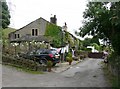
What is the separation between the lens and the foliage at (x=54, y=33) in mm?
42938

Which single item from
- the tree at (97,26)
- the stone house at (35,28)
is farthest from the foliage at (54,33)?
the tree at (97,26)

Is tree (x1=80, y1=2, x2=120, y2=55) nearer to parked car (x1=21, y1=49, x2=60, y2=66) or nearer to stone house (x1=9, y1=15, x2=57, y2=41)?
parked car (x1=21, y1=49, x2=60, y2=66)

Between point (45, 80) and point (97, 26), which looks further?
point (97, 26)

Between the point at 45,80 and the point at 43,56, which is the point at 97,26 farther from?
the point at 45,80

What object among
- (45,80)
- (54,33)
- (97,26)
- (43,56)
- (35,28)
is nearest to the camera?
(45,80)

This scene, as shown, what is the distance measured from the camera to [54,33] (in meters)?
47.7

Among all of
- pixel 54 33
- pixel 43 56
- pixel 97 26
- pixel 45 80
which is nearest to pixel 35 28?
pixel 54 33

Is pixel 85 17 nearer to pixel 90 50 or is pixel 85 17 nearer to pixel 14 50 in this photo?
pixel 14 50

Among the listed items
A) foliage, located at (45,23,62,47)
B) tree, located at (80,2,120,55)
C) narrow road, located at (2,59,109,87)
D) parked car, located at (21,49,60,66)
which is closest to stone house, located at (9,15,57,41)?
foliage, located at (45,23,62,47)

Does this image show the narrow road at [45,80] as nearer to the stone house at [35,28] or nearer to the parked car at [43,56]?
the parked car at [43,56]

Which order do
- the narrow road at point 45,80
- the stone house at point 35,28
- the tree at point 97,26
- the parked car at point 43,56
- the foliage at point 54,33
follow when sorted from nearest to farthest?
the narrow road at point 45,80
the tree at point 97,26
the parked car at point 43,56
the foliage at point 54,33
the stone house at point 35,28

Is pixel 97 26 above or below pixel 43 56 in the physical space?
above

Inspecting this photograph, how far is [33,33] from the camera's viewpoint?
178 feet

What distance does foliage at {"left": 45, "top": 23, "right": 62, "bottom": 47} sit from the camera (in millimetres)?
42938
